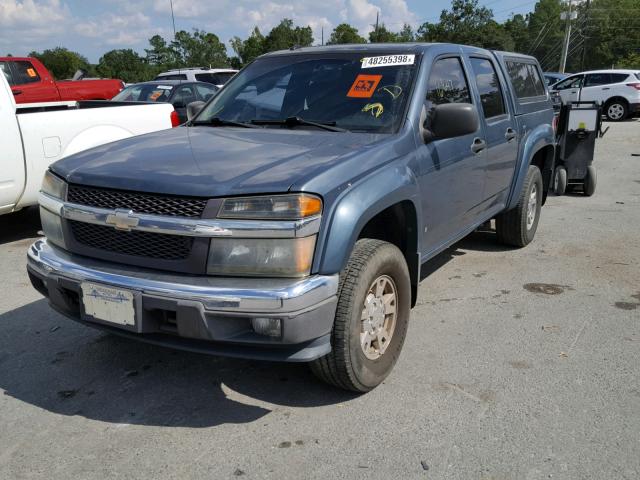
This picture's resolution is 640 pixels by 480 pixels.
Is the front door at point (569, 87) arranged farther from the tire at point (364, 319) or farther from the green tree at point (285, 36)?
the green tree at point (285, 36)

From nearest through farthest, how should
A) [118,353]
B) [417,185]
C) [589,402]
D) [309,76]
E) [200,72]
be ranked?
[589,402] < [417,185] < [118,353] < [309,76] < [200,72]

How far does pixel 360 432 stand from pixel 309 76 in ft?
7.53

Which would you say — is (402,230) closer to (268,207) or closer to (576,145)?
(268,207)

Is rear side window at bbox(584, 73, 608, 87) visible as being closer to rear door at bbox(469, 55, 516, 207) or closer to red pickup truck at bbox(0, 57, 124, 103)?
red pickup truck at bbox(0, 57, 124, 103)

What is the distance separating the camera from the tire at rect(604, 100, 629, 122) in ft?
64.7

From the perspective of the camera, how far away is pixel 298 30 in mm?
62938

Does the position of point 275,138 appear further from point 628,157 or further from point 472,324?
point 628,157

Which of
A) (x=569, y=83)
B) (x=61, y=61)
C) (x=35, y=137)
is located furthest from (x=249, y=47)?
(x=35, y=137)

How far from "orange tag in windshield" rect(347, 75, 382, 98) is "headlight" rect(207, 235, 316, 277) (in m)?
1.42

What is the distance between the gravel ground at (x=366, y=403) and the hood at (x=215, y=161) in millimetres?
1150

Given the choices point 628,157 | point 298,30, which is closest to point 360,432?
point 628,157

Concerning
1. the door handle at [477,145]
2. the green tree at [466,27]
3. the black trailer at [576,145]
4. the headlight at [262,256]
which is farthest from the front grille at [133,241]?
the green tree at [466,27]

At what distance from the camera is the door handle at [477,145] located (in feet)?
14.1

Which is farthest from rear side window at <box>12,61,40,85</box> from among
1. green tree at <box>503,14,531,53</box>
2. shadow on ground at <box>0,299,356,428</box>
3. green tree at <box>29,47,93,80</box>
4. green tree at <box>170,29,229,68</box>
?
green tree at <box>503,14,531,53</box>
